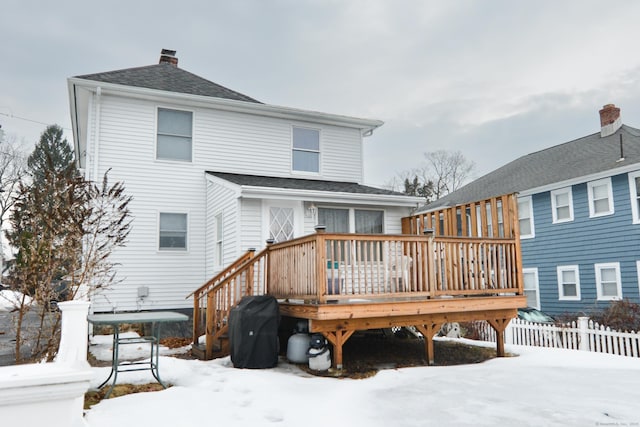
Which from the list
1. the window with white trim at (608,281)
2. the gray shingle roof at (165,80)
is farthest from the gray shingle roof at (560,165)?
the gray shingle roof at (165,80)

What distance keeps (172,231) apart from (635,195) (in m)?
12.8

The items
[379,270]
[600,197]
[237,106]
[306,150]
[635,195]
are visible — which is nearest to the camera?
[379,270]

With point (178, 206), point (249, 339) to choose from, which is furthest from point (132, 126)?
point (249, 339)

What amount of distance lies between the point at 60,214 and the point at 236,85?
50.8 ft

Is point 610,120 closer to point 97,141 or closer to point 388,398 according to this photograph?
point 388,398

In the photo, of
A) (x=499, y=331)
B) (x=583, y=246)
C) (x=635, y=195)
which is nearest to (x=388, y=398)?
(x=499, y=331)

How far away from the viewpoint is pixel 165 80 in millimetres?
12906

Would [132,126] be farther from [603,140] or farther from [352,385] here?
[603,140]

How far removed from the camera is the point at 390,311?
7.02 meters

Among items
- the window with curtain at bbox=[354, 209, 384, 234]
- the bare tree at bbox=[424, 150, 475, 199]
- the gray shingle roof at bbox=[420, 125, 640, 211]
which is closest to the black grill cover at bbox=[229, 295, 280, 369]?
the window with curtain at bbox=[354, 209, 384, 234]

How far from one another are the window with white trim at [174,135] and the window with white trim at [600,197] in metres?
12.2

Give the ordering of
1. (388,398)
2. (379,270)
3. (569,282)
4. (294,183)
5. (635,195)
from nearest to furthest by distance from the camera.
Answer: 1. (388,398)
2. (379,270)
3. (294,183)
4. (635,195)
5. (569,282)

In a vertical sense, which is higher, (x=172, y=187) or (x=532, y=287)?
(x=172, y=187)

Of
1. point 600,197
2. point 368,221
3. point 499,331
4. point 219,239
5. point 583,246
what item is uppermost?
point 600,197
